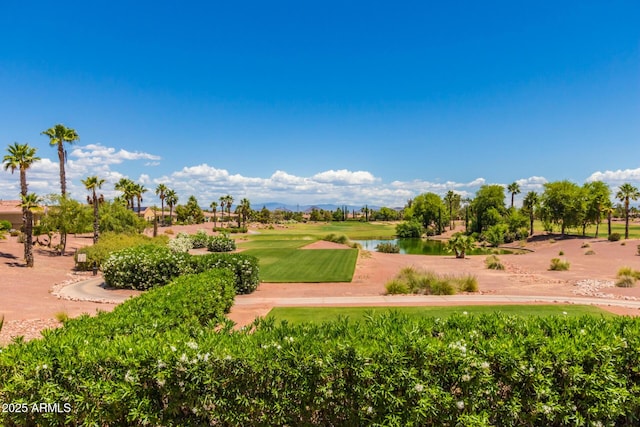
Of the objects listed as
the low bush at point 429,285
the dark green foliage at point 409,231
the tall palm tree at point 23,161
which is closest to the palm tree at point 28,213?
the tall palm tree at point 23,161

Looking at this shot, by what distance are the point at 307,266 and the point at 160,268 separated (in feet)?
41.3

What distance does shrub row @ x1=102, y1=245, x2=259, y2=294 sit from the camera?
1858cm

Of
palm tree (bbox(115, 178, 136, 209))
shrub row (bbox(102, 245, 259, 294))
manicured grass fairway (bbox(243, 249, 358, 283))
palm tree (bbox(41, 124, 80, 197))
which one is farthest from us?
palm tree (bbox(115, 178, 136, 209))

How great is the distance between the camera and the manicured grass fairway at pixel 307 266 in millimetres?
24344

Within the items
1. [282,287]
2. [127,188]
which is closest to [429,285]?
[282,287]

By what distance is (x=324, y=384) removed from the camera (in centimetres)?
515

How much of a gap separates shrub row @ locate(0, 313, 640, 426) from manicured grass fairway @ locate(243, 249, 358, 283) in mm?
17538

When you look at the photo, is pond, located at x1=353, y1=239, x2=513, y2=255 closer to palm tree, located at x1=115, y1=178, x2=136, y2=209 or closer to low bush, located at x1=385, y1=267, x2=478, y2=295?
low bush, located at x1=385, y1=267, x2=478, y2=295

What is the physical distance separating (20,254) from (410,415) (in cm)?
3987

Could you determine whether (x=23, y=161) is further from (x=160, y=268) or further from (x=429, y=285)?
(x=429, y=285)

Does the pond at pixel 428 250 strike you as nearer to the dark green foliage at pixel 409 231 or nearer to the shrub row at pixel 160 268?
the dark green foliage at pixel 409 231

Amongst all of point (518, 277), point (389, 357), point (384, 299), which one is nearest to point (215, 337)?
point (389, 357)

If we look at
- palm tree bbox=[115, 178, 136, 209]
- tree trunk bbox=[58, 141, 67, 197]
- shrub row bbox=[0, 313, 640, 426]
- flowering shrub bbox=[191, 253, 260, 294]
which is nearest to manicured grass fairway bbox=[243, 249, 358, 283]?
flowering shrub bbox=[191, 253, 260, 294]

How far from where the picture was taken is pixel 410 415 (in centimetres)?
499
